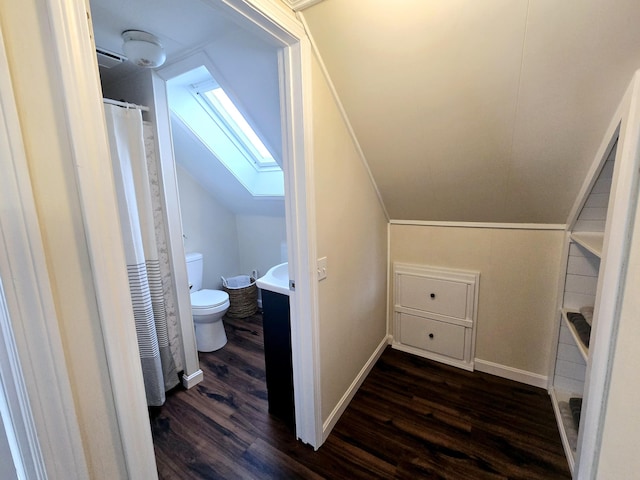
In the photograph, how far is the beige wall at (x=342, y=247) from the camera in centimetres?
147

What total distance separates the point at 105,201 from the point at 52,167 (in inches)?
4.0

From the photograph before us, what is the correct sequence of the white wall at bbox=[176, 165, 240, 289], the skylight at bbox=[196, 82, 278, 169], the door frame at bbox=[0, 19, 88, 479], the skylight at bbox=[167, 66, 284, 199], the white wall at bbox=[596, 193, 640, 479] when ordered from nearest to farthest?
1. the door frame at bbox=[0, 19, 88, 479]
2. the white wall at bbox=[596, 193, 640, 479]
3. the skylight at bbox=[167, 66, 284, 199]
4. the skylight at bbox=[196, 82, 278, 169]
5. the white wall at bbox=[176, 165, 240, 289]

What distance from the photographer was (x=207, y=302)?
94.9 inches

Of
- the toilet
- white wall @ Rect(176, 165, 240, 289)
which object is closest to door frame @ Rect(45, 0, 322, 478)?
the toilet

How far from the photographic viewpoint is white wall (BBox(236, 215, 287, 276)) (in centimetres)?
309

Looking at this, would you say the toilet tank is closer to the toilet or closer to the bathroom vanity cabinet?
the toilet

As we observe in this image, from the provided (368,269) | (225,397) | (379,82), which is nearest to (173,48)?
(379,82)

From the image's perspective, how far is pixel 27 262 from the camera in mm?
529

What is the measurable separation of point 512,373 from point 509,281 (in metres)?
0.67

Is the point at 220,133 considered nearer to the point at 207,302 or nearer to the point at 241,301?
the point at 207,302

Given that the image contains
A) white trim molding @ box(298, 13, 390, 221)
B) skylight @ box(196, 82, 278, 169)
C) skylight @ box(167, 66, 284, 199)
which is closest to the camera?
white trim molding @ box(298, 13, 390, 221)

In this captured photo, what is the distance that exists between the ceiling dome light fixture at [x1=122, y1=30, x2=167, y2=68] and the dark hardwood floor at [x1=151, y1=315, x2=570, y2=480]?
2018 mm

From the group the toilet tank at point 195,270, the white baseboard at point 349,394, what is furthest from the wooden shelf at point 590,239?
the toilet tank at point 195,270

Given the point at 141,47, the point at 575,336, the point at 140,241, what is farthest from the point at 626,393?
the point at 141,47
